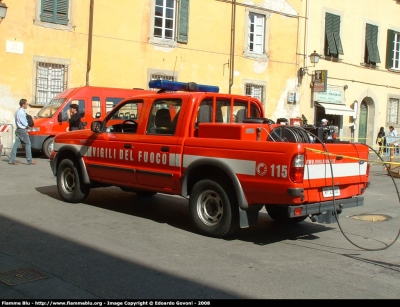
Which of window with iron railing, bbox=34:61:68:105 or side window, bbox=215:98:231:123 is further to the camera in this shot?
window with iron railing, bbox=34:61:68:105

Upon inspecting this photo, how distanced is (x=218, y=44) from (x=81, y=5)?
6102mm

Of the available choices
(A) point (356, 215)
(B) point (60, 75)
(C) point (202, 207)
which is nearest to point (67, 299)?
(C) point (202, 207)

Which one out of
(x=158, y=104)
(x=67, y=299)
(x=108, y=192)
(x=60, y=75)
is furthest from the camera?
(x=60, y=75)

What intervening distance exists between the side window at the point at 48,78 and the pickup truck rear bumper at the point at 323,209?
13612 millimetres

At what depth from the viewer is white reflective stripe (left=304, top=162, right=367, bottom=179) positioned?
229 inches

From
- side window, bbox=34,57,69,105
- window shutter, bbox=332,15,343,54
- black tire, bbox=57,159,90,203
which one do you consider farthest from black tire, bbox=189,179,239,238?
window shutter, bbox=332,15,343,54

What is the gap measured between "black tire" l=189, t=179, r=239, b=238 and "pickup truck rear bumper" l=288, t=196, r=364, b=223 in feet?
2.65

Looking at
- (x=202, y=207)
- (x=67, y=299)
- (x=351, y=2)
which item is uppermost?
(x=351, y=2)

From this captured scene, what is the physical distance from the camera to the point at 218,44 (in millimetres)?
21656

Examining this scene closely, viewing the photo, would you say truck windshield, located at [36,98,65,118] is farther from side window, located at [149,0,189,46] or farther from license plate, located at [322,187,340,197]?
license plate, located at [322,187,340,197]

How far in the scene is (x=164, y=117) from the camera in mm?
7234

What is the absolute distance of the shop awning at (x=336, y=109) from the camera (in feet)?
80.0

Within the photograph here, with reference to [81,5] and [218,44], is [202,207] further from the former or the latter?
[218,44]

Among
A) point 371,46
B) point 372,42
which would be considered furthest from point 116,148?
point 372,42
